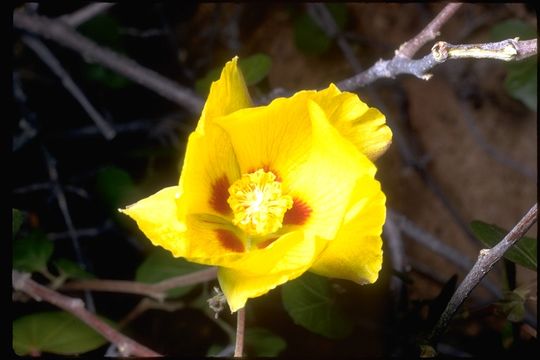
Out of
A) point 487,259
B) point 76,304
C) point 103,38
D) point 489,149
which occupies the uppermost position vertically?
point 103,38

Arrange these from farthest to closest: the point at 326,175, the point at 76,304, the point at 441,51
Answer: the point at 76,304, the point at 326,175, the point at 441,51

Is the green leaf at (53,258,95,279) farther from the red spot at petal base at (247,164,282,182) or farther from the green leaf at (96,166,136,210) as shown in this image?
the red spot at petal base at (247,164,282,182)

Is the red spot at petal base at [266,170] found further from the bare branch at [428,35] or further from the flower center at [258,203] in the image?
the bare branch at [428,35]

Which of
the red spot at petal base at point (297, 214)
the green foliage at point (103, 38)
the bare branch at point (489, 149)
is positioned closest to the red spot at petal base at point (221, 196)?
the red spot at petal base at point (297, 214)

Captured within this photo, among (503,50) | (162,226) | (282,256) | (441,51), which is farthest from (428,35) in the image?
(162,226)

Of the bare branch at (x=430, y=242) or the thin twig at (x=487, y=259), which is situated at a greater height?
the bare branch at (x=430, y=242)

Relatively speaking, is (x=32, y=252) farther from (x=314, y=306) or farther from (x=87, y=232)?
(x=314, y=306)
